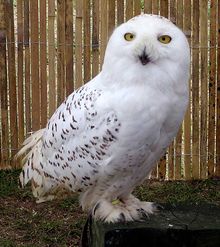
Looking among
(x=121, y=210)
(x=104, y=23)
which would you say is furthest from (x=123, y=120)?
(x=104, y=23)

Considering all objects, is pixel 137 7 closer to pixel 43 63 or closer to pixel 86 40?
pixel 86 40

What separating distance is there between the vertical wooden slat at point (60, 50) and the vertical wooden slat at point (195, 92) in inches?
43.2

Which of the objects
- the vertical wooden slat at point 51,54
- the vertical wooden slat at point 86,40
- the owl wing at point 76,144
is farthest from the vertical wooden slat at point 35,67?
the owl wing at point 76,144

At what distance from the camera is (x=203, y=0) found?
5.12 metres

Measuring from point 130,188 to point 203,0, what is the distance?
240 cm

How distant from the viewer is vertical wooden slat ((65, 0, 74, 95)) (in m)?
5.15

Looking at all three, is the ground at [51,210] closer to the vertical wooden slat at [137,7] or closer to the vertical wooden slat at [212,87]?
the vertical wooden slat at [212,87]

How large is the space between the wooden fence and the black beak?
236 cm

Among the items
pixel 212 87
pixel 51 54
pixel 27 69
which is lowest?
pixel 212 87

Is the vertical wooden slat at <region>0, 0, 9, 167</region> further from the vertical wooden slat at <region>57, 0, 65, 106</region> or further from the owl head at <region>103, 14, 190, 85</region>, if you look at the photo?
the owl head at <region>103, 14, 190, 85</region>

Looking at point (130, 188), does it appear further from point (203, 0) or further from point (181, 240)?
point (203, 0)

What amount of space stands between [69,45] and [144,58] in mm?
2456

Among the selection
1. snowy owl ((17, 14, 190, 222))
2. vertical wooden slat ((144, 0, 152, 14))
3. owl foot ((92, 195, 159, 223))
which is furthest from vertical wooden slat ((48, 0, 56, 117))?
owl foot ((92, 195, 159, 223))

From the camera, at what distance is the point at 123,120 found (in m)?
2.89
